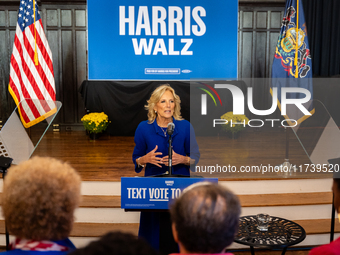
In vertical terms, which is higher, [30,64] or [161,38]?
[161,38]

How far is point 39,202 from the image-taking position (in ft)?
3.13

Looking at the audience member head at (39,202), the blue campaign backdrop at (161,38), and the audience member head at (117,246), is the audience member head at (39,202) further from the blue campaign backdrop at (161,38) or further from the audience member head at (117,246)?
the blue campaign backdrop at (161,38)

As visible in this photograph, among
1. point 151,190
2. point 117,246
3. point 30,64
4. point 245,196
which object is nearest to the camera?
A: point 117,246

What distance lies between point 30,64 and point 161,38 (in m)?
1.94

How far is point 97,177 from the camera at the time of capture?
371cm

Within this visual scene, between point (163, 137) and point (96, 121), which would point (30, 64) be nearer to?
point (96, 121)

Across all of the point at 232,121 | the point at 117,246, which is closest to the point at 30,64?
the point at 232,121

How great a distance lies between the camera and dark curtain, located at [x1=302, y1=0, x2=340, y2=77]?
7242mm

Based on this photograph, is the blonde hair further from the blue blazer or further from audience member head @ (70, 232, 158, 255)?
audience member head @ (70, 232, 158, 255)

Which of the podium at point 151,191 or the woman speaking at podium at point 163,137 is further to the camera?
the woman speaking at podium at point 163,137

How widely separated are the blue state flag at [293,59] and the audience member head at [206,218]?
12.4 feet

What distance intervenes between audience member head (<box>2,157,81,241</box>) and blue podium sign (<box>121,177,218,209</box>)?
2.79ft

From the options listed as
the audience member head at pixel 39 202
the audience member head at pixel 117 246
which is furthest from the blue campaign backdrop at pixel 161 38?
the audience member head at pixel 117 246

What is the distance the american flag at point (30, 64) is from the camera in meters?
4.76
